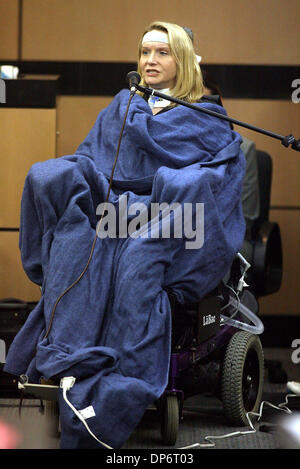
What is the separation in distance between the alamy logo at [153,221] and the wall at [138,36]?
177 cm

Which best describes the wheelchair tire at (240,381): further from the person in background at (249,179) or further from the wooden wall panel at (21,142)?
the wooden wall panel at (21,142)

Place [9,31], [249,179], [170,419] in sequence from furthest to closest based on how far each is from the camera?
[9,31] → [249,179] → [170,419]

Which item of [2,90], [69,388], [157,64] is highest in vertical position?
[157,64]

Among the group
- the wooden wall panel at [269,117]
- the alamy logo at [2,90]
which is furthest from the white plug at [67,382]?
the wooden wall panel at [269,117]

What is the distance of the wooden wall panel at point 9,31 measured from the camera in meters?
4.29

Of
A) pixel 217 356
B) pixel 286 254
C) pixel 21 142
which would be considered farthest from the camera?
pixel 286 254

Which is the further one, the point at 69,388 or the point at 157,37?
the point at 157,37

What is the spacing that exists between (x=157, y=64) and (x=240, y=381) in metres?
1.19

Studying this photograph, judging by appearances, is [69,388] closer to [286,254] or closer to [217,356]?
[217,356]

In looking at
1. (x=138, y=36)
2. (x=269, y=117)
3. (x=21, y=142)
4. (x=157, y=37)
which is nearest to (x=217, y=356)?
(x=157, y=37)

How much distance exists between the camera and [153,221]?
2.53 metres

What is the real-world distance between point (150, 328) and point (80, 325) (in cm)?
21

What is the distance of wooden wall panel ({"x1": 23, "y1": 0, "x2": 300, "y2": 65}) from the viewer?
14.1ft
